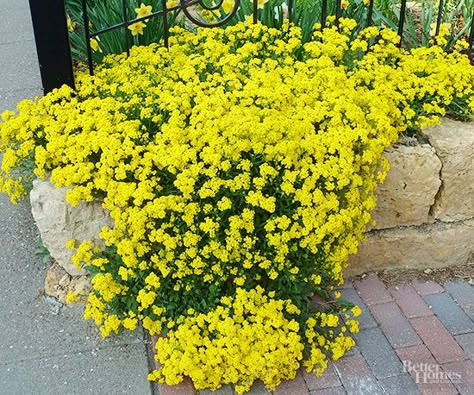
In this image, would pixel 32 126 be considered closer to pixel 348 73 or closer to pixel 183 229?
pixel 183 229

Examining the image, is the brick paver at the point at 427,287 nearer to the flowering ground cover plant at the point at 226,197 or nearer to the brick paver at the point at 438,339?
the brick paver at the point at 438,339

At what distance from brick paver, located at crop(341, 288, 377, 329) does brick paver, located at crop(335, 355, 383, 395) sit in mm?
203

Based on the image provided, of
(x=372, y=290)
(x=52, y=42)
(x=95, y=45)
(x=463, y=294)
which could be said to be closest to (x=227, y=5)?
(x=95, y=45)

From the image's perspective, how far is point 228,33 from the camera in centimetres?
337

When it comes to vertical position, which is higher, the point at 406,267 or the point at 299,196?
the point at 299,196

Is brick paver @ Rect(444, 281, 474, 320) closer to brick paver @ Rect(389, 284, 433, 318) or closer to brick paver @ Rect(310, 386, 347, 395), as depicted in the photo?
brick paver @ Rect(389, 284, 433, 318)

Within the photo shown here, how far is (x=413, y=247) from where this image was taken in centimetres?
Result: 317

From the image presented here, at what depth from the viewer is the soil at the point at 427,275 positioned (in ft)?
10.4

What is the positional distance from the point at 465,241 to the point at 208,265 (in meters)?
1.38

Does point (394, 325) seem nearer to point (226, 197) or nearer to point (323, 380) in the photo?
point (323, 380)

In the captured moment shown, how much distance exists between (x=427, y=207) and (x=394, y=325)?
0.58 meters

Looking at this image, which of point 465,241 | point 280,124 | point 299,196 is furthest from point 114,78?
point 465,241

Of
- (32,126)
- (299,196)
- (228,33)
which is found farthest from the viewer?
(228,33)

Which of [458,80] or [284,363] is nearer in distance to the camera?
[284,363]
